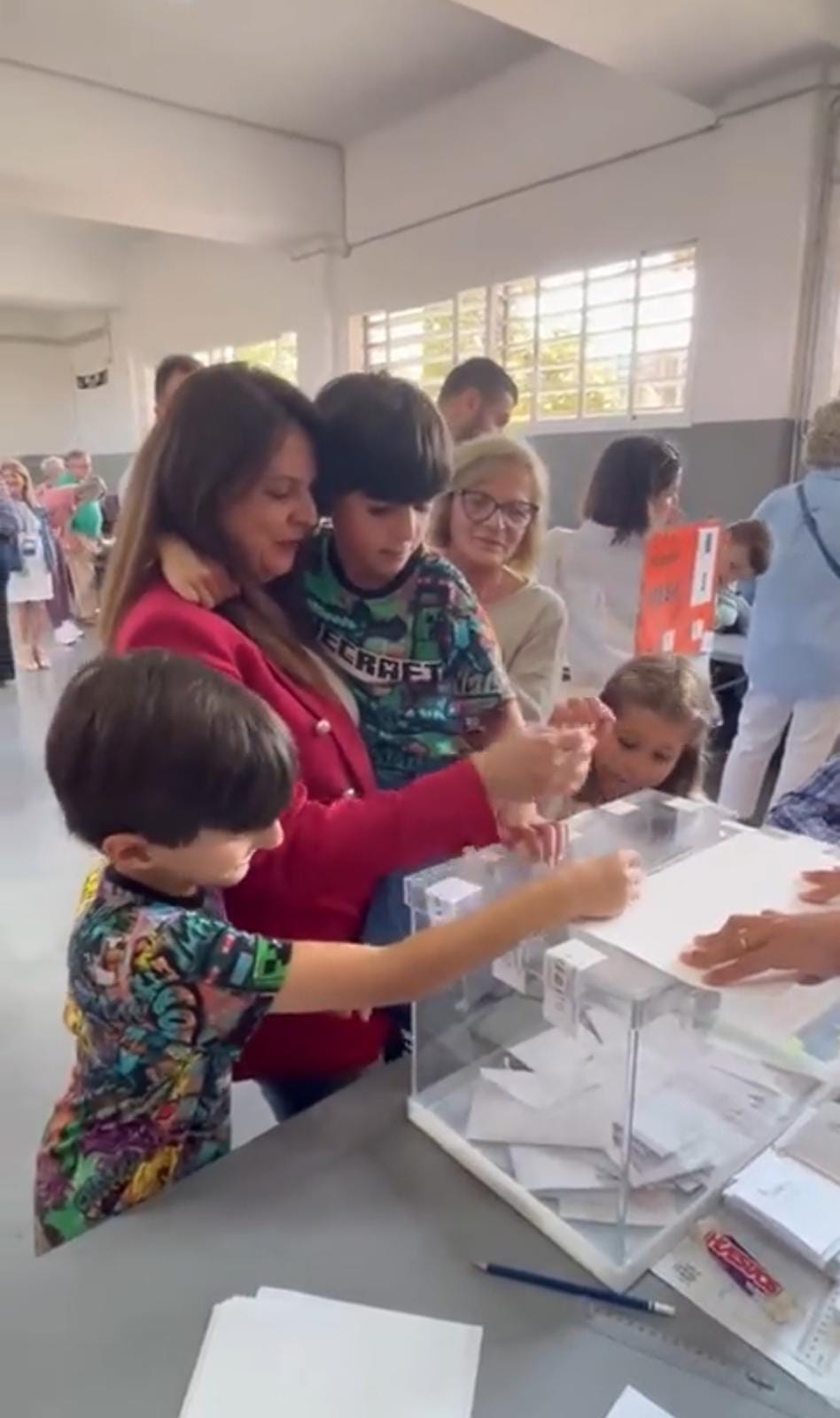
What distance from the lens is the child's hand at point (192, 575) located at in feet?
2.92

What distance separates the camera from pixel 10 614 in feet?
20.7

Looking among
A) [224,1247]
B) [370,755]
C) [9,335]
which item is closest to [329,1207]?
[224,1247]

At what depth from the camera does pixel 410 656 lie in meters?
1.06

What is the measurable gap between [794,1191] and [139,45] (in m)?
5.34

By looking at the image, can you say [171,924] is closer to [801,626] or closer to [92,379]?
[801,626]

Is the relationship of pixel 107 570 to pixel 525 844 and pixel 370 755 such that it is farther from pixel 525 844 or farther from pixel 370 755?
pixel 525 844

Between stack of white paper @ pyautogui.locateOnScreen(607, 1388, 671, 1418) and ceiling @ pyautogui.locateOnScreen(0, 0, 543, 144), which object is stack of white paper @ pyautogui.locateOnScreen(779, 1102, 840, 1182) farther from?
ceiling @ pyautogui.locateOnScreen(0, 0, 543, 144)

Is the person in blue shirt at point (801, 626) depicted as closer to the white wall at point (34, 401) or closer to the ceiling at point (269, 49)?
the ceiling at point (269, 49)

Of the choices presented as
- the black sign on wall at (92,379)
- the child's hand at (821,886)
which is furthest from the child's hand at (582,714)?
the black sign on wall at (92,379)

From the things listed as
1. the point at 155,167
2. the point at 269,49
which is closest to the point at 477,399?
the point at 269,49

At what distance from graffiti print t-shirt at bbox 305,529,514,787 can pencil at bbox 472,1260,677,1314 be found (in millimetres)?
521

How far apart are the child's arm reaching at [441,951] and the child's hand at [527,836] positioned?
6.3 inches

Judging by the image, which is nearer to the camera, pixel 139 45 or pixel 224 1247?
pixel 224 1247

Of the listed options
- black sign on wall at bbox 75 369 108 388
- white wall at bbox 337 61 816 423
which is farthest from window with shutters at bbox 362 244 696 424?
black sign on wall at bbox 75 369 108 388
